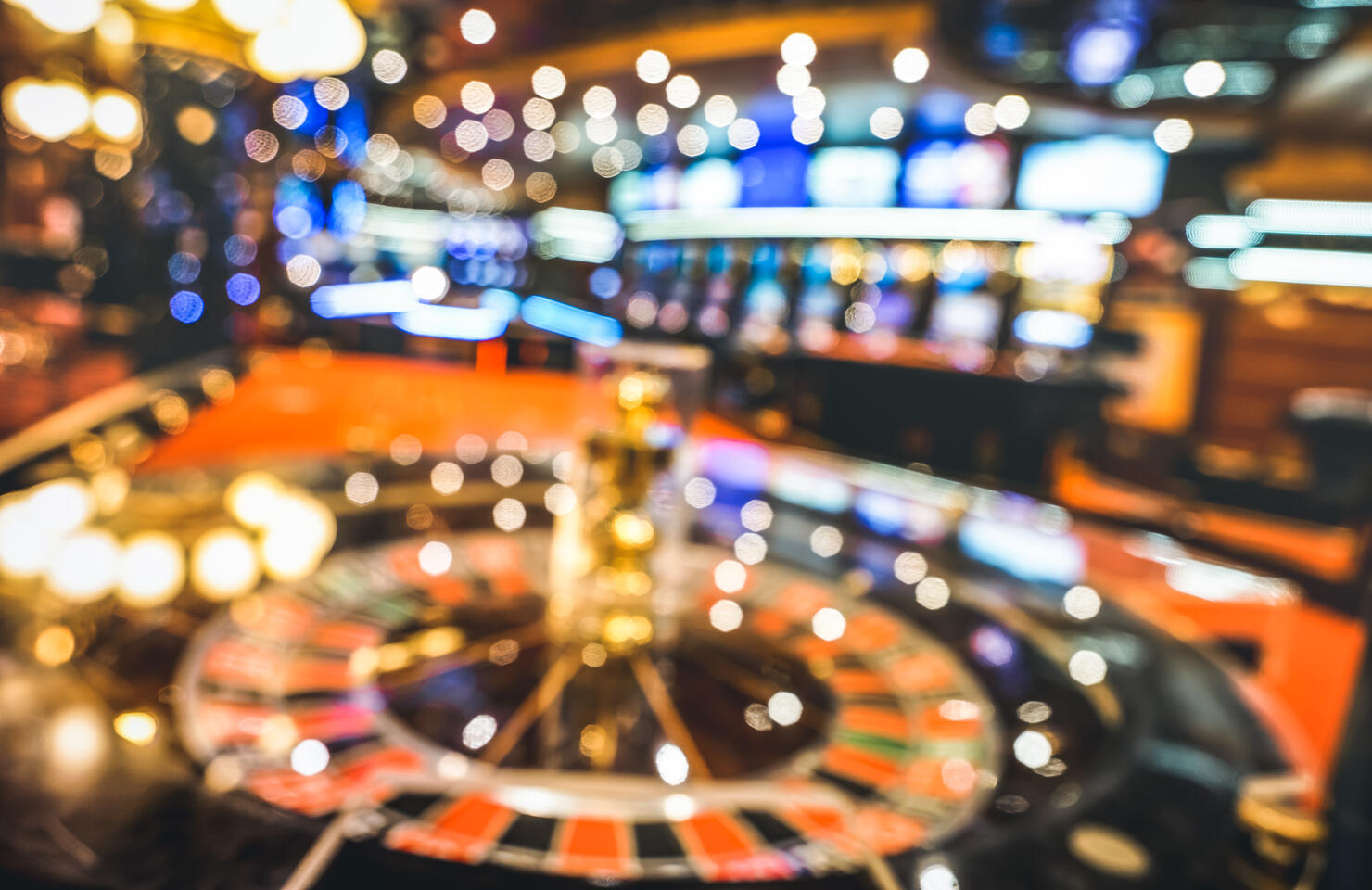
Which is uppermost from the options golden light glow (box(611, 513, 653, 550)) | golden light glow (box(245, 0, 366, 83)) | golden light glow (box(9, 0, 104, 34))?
golden light glow (box(245, 0, 366, 83))

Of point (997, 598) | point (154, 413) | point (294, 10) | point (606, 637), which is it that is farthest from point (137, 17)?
point (997, 598)

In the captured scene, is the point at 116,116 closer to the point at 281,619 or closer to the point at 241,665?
the point at 281,619

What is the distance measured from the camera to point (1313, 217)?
3.66 meters

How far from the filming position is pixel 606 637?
1470 millimetres

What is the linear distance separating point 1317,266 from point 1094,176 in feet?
18.9

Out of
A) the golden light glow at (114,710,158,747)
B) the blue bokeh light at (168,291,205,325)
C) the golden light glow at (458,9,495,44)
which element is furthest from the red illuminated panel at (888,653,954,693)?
the golden light glow at (458,9,495,44)

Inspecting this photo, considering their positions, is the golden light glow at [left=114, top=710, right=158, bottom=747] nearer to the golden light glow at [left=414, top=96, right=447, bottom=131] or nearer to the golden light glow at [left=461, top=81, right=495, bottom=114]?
the golden light glow at [left=461, top=81, right=495, bottom=114]

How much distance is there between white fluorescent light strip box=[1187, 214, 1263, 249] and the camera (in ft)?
13.3

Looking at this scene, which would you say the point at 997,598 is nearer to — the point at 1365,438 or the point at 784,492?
the point at 784,492

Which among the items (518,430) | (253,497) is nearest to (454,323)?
(518,430)

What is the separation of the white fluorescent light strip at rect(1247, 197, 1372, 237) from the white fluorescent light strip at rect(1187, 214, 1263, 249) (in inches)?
2.7

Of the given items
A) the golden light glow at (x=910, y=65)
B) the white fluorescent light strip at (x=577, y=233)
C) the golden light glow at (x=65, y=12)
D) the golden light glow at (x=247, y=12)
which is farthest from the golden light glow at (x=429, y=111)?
the golden light glow at (x=247, y=12)

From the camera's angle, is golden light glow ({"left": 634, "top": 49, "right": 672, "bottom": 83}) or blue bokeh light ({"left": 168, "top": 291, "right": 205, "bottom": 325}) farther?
golden light glow ({"left": 634, "top": 49, "right": 672, "bottom": 83})

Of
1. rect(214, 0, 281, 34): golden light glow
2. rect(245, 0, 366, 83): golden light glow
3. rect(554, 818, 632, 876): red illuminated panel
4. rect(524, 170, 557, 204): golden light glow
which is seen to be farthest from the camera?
rect(524, 170, 557, 204): golden light glow
